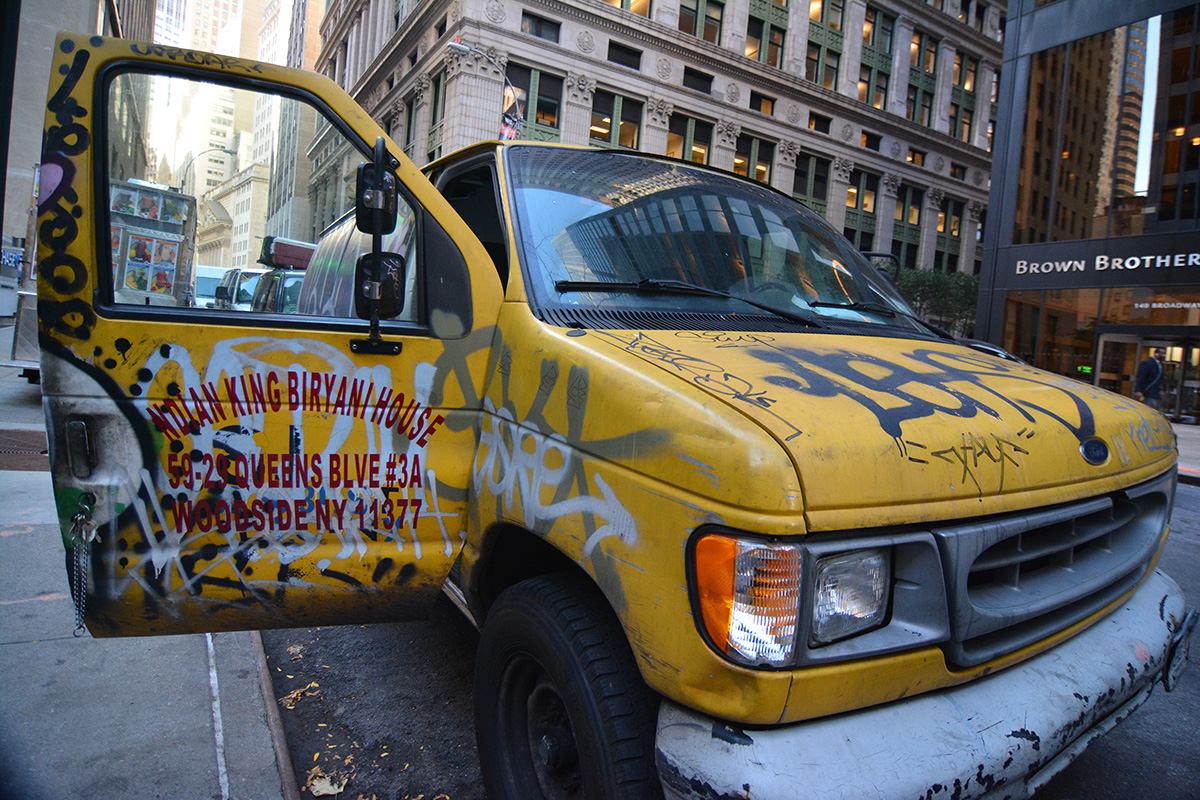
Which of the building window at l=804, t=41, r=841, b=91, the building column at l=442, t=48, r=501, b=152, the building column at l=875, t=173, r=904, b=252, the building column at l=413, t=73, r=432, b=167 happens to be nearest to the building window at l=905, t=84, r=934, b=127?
the building column at l=875, t=173, r=904, b=252

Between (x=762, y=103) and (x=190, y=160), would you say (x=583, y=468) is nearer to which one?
(x=190, y=160)

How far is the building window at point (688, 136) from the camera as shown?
111ft

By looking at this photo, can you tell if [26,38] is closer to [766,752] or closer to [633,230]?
[633,230]

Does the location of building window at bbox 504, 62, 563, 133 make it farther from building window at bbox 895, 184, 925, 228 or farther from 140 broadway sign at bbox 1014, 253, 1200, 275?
Answer: building window at bbox 895, 184, 925, 228

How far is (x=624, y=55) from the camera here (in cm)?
3209

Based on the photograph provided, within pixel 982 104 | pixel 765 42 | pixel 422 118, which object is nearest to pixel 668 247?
pixel 422 118

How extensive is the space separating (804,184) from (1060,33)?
19.8 meters

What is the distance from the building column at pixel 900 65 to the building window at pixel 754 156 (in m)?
9.67

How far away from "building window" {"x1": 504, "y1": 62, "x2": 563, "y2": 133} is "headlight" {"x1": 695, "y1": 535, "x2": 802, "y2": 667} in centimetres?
3037

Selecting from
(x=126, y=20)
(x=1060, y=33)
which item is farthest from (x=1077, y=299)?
(x=126, y=20)

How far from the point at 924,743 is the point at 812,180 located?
40.5 metres

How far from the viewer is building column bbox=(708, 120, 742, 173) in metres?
34.5

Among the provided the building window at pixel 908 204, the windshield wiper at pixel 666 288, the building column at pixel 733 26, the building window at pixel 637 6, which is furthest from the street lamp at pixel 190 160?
the building window at pixel 908 204

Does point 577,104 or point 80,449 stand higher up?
point 577,104
